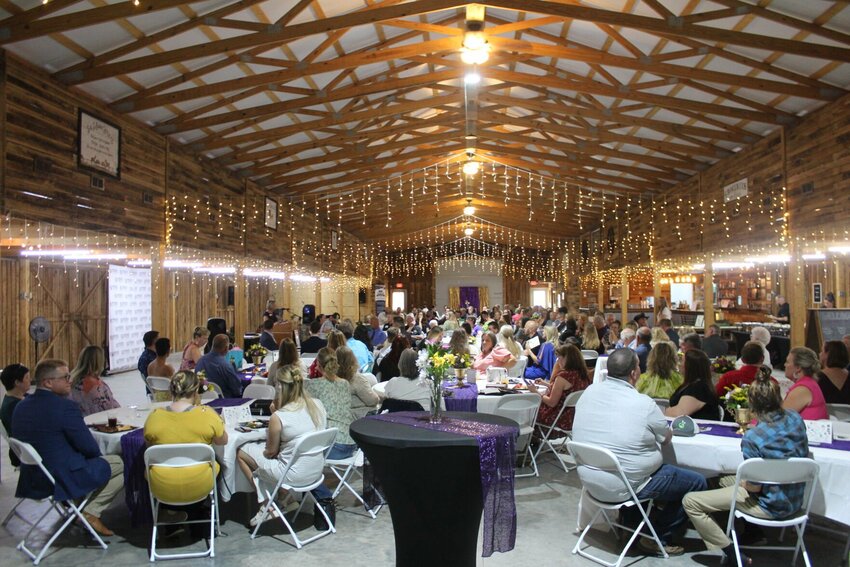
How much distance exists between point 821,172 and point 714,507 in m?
7.93

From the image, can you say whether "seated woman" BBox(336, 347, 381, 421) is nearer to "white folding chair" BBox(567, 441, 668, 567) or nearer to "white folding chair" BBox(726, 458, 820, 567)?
"white folding chair" BBox(567, 441, 668, 567)

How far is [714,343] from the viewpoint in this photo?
8602mm

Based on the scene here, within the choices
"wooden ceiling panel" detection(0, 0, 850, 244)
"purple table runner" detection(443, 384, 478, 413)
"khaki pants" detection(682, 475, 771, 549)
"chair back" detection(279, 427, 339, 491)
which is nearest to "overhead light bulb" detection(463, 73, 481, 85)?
"wooden ceiling panel" detection(0, 0, 850, 244)

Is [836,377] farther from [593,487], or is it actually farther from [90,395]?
[90,395]

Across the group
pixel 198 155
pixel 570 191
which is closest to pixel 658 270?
pixel 570 191

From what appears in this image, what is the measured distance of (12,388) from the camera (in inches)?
179

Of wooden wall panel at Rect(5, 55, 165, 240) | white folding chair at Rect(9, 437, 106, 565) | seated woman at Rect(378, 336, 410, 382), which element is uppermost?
wooden wall panel at Rect(5, 55, 165, 240)

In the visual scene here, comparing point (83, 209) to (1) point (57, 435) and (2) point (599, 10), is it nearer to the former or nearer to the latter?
(1) point (57, 435)

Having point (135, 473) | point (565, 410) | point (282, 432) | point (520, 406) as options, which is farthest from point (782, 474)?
point (135, 473)

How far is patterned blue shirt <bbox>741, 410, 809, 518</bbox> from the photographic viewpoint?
3.29m

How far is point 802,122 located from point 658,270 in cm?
698

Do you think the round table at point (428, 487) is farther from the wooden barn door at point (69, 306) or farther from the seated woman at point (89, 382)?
the wooden barn door at point (69, 306)

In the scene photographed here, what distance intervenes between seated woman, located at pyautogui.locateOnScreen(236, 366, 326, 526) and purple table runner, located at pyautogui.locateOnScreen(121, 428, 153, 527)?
59 cm

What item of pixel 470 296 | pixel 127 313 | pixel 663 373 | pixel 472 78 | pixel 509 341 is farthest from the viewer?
pixel 470 296
